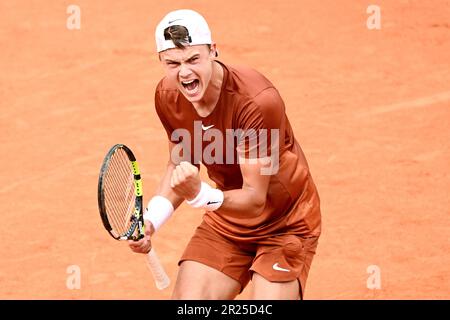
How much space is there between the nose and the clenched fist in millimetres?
500

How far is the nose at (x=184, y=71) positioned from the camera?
6.11m

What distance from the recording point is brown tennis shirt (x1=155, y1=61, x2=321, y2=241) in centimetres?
625

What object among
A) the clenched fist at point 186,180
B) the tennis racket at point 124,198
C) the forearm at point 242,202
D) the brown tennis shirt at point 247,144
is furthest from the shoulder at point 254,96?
the tennis racket at point 124,198

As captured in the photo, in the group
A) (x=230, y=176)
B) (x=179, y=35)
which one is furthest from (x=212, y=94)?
(x=230, y=176)

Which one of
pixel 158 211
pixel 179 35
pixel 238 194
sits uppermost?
pixel 179 35

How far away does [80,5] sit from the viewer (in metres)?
14.2

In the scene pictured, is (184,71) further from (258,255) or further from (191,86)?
(258,255)

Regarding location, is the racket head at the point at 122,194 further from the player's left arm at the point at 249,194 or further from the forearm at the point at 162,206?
the player's left arm at the point at 249,194

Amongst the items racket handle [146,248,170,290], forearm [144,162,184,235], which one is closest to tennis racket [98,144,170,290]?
racket handle [146,248,170,290]

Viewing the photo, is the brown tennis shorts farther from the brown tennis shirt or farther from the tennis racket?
the tennis racket

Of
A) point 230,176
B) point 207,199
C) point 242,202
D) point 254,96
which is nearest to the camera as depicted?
point 207,199

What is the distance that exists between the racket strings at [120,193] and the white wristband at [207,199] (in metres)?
0.57

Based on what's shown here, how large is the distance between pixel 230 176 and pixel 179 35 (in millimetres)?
933

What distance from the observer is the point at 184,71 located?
6.11 m
